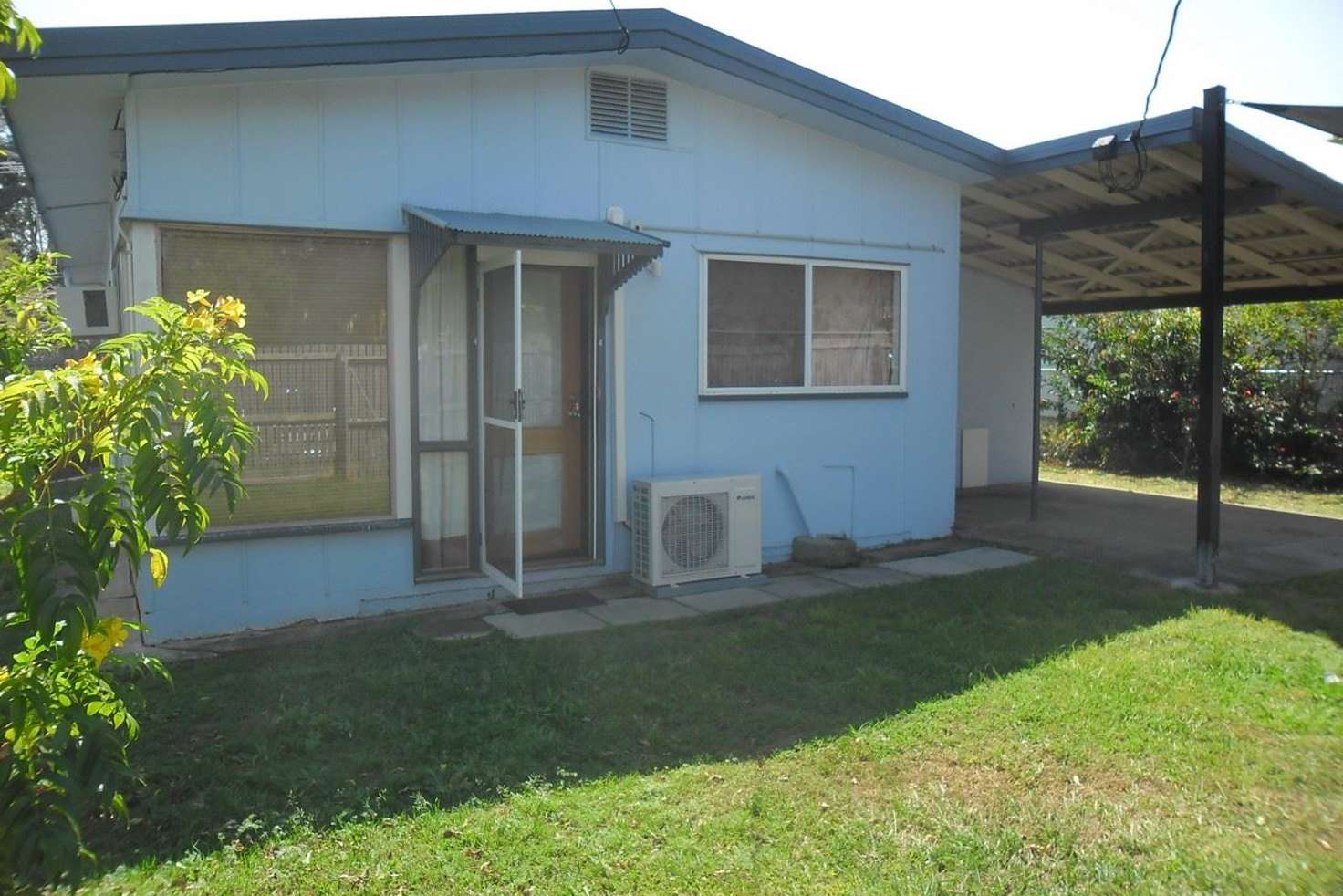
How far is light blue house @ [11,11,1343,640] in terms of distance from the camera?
241 inches

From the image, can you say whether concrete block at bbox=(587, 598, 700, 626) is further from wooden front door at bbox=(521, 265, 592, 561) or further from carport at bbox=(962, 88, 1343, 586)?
carport at bbox=(962, 88, 1343, 586)

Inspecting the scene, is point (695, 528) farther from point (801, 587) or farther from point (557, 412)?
point (557, 412)

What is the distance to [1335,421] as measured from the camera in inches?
539

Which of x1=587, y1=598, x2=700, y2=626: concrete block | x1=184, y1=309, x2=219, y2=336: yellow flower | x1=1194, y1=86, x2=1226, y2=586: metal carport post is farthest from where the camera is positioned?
x1=1194, y1=86, x2=1226, y2=586: metal carport post

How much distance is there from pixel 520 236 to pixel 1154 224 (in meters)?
6.52

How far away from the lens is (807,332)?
859 centimetres

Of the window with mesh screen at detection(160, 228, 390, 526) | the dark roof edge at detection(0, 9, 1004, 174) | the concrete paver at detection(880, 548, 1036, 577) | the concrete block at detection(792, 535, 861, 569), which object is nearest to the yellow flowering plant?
the dark roof edge at detection(0, 9, 1004, 174)

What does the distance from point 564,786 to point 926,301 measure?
6382 millimetres

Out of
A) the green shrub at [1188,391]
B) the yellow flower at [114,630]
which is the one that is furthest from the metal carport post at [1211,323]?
the green shrub at [1188,391]

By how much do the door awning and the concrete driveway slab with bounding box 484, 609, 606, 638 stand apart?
225cm

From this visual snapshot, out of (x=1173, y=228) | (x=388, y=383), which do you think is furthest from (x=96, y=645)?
(x=1173, y=228)

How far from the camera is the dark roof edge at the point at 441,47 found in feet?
17.7

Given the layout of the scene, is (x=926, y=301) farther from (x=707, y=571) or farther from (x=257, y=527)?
(x=257, y=527)

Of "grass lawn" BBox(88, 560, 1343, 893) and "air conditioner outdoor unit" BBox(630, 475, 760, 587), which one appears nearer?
"grass lawn" BBox(88, 560, 1343, 893)
